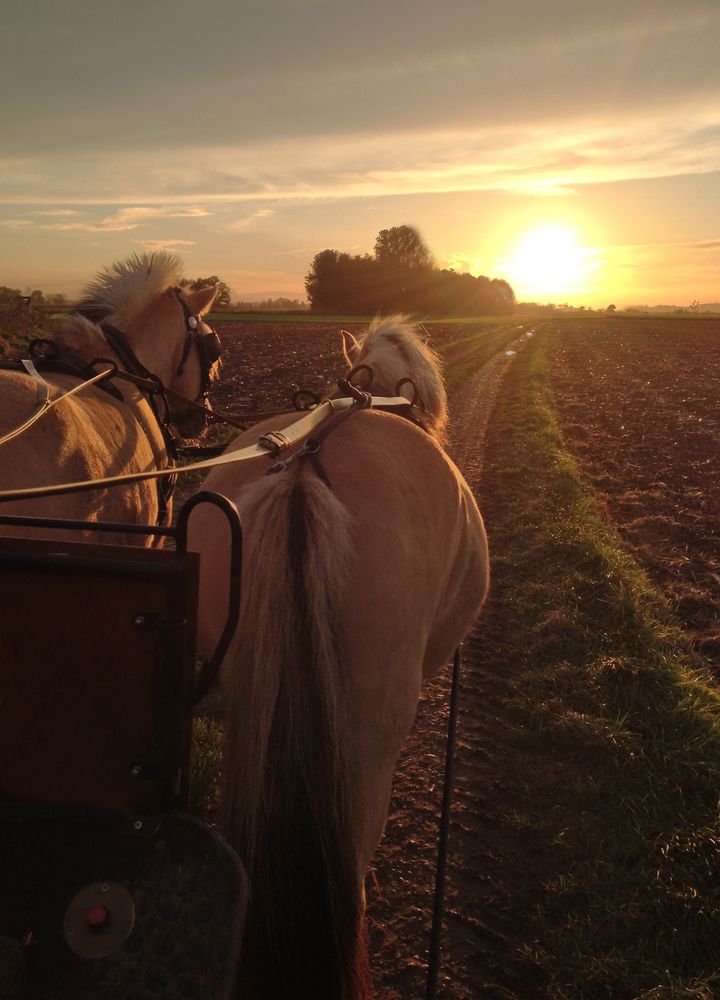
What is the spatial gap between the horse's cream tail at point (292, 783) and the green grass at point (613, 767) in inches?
47.7

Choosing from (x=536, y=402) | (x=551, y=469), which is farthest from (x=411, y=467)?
(x=536, y=402)

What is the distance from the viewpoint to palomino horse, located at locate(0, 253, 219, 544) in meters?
2.52

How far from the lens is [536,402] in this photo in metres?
14.7

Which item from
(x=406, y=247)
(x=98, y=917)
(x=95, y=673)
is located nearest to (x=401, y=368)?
(x=95, y=673)

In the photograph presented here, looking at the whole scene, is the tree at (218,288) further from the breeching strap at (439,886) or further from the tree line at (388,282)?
the tree line at (388,282)

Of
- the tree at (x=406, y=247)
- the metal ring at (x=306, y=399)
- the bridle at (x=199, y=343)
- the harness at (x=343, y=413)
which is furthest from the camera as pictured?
the tree at (x=406, y=247)

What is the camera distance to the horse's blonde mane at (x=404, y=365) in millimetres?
3516

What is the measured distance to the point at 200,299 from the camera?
4426 mm

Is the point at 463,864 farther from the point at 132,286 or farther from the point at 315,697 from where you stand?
the point at 132,286

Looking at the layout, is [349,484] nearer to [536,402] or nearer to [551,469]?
[551,469]

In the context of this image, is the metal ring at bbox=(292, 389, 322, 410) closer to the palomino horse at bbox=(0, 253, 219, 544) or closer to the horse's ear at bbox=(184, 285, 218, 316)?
the palomino horse at bbox=(0, 253, 219, 544)

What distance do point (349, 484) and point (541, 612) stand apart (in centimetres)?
349

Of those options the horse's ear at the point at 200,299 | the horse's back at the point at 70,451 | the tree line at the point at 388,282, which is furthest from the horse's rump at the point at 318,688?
the tree line at the point at 388,282

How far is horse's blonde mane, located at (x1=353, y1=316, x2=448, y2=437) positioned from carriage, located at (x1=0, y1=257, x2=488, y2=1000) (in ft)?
4.41
